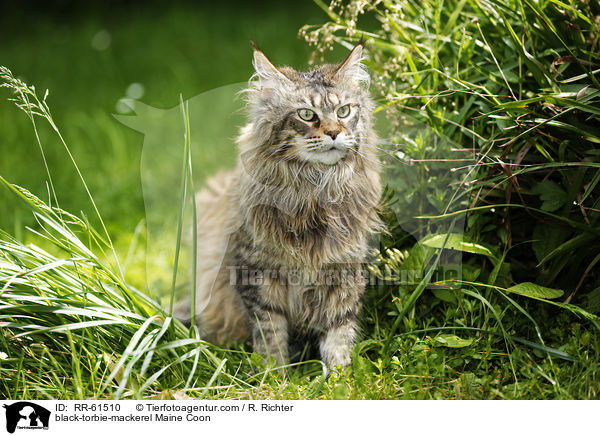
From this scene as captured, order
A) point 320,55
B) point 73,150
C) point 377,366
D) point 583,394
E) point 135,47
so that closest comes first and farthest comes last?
point 583,394, point 377,366, point 320,55, point 73,150, point 135,47

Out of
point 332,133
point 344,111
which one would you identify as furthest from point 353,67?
point 332,133

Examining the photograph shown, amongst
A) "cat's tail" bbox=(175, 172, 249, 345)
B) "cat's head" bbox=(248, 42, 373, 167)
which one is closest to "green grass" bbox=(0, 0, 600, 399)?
"cat's tail" bbox=(175, 172, 249, 345)

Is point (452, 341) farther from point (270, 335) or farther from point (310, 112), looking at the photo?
point (310, 112)

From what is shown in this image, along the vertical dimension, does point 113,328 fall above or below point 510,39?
below

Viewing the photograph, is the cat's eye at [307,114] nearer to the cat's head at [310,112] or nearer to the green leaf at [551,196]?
the cat's head at [310,112]

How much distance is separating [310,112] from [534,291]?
2.93ft

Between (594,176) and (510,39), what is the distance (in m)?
0.56

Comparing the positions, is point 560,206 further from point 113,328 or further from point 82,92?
point 82,92

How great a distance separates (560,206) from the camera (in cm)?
169

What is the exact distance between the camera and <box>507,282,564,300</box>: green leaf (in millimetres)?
1663

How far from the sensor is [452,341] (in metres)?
1.64

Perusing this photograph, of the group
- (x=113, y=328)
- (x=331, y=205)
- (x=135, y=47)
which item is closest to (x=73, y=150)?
(x=135, y=47)
